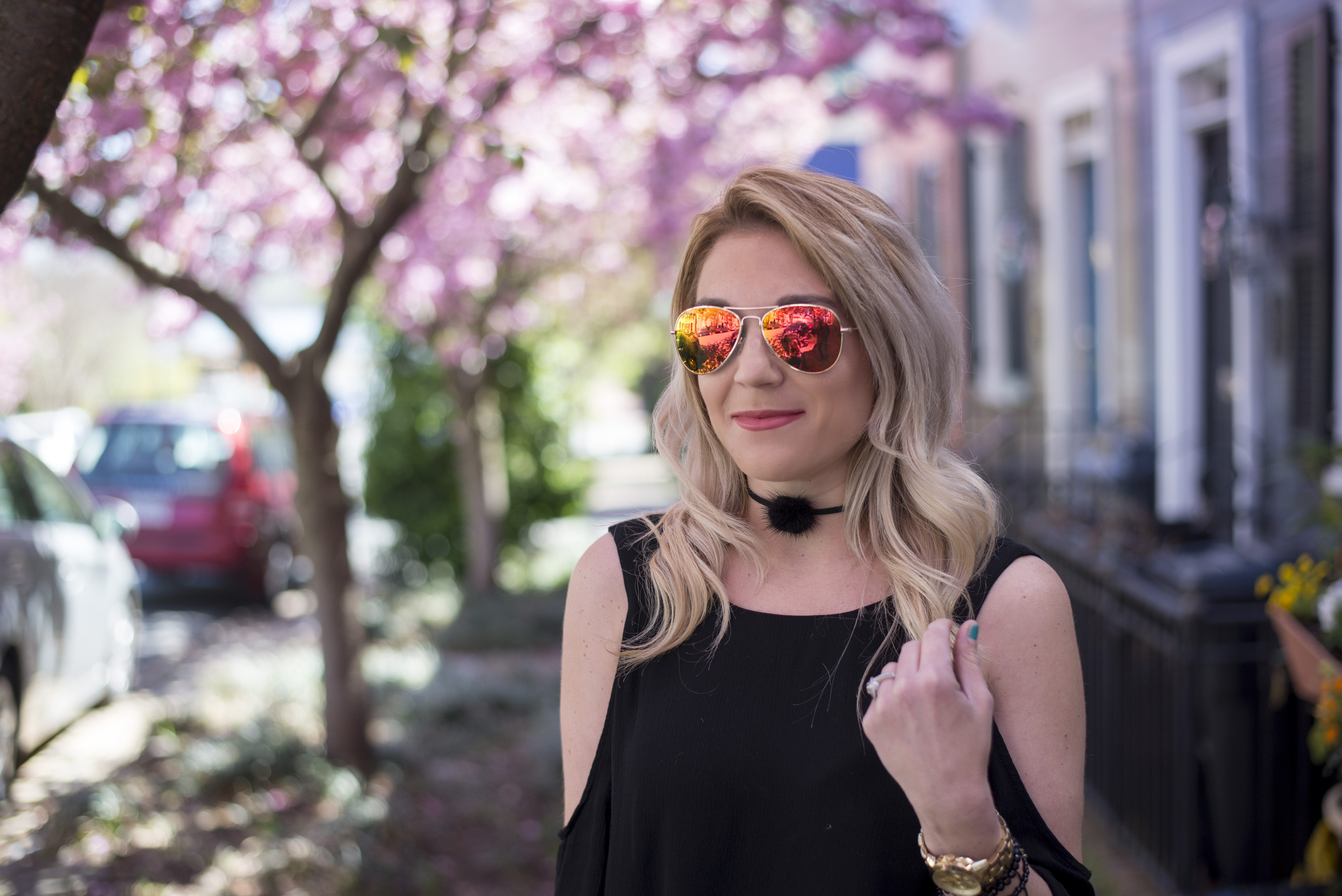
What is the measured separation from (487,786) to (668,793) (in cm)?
380

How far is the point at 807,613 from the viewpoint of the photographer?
1.81m

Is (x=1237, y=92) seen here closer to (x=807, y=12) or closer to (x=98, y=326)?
(x=807, y=12)

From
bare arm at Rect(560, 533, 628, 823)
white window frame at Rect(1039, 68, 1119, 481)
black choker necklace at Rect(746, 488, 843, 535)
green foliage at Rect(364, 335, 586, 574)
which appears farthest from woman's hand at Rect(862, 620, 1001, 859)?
green foliage at Rect(364, 335, 586, 574)

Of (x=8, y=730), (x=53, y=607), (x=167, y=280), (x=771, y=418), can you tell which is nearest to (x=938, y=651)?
(x=771, y=418)

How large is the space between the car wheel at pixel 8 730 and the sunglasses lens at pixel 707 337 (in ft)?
14.2

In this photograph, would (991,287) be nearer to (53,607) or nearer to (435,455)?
A: (435,455)

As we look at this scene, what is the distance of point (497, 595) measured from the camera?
30.9 ft

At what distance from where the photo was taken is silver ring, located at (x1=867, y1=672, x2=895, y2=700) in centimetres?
149

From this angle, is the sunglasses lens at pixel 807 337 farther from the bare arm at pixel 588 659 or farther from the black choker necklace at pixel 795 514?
the bare arm at pixel 588 659

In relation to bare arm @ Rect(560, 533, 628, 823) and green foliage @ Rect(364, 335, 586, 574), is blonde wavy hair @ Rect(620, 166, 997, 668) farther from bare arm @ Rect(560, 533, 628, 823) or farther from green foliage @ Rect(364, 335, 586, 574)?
green foliage @ Rect(364, 335, 586, 574)

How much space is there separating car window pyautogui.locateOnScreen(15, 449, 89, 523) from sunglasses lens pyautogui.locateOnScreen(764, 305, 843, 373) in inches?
209

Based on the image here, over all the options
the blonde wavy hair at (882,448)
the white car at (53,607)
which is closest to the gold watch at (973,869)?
the blonde wavy hair at (882,448)

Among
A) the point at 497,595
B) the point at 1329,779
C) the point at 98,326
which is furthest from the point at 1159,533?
the point at 98,326

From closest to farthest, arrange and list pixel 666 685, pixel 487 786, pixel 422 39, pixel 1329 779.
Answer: pixel 666 685 → pixel 1329 779 → pixel 422 39 → pixel 487 786
